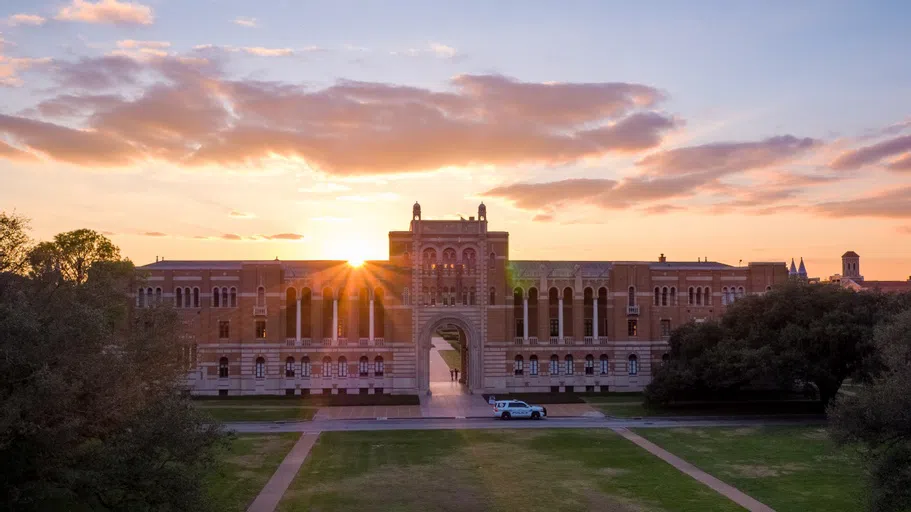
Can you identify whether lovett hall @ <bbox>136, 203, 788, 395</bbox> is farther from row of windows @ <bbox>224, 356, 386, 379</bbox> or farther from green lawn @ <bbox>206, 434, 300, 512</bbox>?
green lawn @ <bbox>206, 434, 300, 512</bbox>

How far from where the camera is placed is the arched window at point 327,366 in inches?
3159

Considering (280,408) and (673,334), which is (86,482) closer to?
(280,408)

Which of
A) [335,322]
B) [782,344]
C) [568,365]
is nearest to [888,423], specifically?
[782,344]

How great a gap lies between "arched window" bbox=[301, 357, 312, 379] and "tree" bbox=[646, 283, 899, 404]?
32929 mm

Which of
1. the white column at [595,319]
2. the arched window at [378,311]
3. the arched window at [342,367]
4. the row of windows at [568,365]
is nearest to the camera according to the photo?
the arched window at [342,367]

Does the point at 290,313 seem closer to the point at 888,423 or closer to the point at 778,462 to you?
the point at 778,462

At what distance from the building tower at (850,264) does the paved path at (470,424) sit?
392ft

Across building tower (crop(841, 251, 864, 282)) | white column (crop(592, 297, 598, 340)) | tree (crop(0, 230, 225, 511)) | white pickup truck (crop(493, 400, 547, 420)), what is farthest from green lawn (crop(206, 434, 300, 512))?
building tower (crop(841, 251, 864, 282))

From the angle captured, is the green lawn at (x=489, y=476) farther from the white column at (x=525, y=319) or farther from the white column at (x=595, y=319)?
the white column at (x=595, y=319)

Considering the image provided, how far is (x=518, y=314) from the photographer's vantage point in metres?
83.2

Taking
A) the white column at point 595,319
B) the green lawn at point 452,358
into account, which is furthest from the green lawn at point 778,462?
the green lawn at point 452,358

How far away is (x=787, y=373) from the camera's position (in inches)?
2467

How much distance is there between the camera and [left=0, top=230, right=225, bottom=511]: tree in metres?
26.2

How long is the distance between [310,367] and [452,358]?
43757 millimetres
